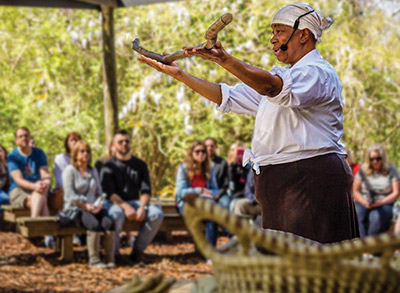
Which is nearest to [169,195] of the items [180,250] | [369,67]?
[180,250]

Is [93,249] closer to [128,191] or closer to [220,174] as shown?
[128,191]

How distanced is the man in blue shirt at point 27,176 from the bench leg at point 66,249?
1.60ft

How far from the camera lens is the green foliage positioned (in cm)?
1067

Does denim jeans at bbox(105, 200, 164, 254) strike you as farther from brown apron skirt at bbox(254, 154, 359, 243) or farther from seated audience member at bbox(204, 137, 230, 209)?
brown apron skirt at bbox(254, 154, 359, 243)

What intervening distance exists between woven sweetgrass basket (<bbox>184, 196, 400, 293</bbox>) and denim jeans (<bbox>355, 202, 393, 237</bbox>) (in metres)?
6.15

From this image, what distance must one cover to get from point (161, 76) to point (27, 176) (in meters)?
4.23

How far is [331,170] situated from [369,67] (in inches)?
350

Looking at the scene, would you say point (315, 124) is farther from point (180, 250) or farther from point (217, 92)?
point (180, 250)

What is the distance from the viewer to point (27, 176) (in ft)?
24.2

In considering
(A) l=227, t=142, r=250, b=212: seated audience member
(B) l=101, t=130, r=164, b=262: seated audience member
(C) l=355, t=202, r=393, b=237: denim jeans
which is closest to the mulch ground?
(B) l=101, t=130, r=164, b=262: seated audience member

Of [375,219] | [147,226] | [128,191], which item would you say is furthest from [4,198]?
[375,219]

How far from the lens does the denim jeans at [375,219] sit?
23.7 feet

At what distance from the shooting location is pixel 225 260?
1285 mm

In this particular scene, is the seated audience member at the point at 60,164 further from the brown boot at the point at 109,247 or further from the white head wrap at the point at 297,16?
the white head wrap at the point at 297,16
